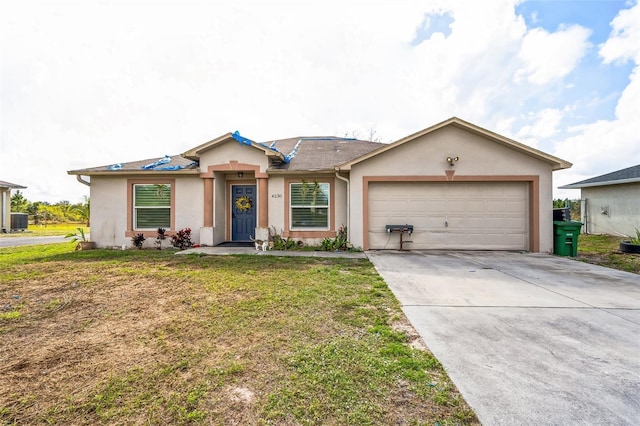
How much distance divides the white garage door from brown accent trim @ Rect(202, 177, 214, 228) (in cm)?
575

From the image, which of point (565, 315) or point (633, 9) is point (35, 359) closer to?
point (565, 315)

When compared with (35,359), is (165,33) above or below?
above

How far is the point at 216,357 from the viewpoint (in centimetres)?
275

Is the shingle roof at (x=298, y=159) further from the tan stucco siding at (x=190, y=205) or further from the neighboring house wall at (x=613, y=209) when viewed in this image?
the neighboring house wall at (x=613, y=209)

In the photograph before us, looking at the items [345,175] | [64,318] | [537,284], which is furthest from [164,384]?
[345,175]

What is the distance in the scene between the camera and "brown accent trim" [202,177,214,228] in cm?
1045

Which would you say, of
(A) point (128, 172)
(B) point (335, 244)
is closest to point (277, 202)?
(B) point (335, 244)

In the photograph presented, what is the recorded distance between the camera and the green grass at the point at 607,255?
744 cm

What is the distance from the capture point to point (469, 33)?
980cm

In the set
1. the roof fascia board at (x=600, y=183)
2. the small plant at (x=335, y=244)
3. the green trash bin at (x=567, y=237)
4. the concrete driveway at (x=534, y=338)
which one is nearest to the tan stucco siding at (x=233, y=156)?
the small plant at (x=335, y=244)

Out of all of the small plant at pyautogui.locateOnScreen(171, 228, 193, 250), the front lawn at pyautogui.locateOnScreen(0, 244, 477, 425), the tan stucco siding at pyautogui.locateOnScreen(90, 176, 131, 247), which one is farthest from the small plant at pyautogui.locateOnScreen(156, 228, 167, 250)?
the front lawn at pyautogui.locateOnScreen(0, 244, 477, 425)

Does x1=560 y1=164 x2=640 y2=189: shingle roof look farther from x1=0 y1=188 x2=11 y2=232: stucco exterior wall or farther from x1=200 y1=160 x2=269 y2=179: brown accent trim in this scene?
x1=0 y1=188 x2=11 y2=232: stucco exterior wall

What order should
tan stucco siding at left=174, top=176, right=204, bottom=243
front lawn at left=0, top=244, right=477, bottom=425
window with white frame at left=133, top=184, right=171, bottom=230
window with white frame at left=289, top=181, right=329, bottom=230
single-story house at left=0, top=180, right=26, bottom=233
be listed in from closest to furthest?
1. front lawn at left=0, top=244, right=477, bottom=425
2. window with white frame at left=289, top=181, right=329, bottom=230
3. tan stucco siding at left=174, top=176, right=204, bottom=243
4. window with white frame at left=133, top=184, right=171, bottom=230
5. single-story house at left=0, top=180, right=26, bottom=233

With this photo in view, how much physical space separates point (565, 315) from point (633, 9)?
35.7 ft
